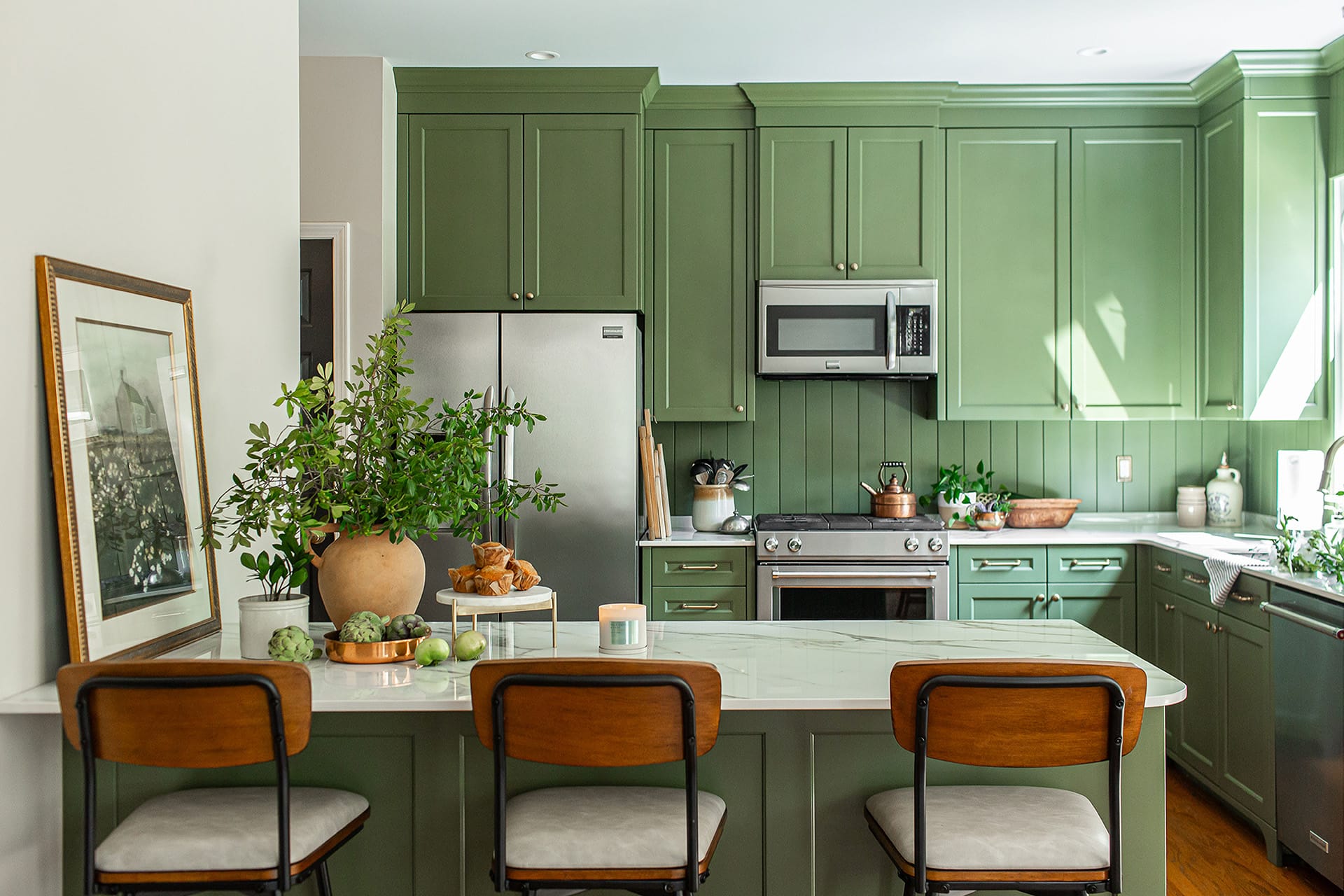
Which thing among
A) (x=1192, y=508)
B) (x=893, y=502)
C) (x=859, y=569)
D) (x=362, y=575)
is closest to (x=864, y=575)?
(x=859, y=569)

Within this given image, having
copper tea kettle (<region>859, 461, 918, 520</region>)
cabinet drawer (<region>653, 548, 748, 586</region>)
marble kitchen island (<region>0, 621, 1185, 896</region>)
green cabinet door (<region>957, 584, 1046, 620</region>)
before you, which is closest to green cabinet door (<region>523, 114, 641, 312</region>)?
cabinet drawer (<region>653, 548, 748, 586</region>)

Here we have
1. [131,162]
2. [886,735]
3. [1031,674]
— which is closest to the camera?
[1031,674]

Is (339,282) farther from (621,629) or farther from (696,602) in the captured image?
(621,629)

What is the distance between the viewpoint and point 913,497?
421cm

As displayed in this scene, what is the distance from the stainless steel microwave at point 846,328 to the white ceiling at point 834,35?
2.79 feet

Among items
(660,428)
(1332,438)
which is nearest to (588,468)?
(660,428)

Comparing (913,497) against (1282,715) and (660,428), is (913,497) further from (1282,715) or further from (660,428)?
(1282,715)

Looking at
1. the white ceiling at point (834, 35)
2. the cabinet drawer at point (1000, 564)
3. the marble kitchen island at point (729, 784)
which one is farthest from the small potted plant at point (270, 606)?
the cabinet drawer at point (1000, 564)

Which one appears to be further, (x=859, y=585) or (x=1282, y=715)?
(x=859, y=585)

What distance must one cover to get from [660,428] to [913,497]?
1133 millimetres

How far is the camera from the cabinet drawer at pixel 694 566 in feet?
12.8

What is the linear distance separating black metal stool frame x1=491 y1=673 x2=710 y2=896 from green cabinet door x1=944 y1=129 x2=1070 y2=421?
2.90 m

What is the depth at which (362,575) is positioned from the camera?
202 centimetres

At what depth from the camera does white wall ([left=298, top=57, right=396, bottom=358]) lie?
149 inches
